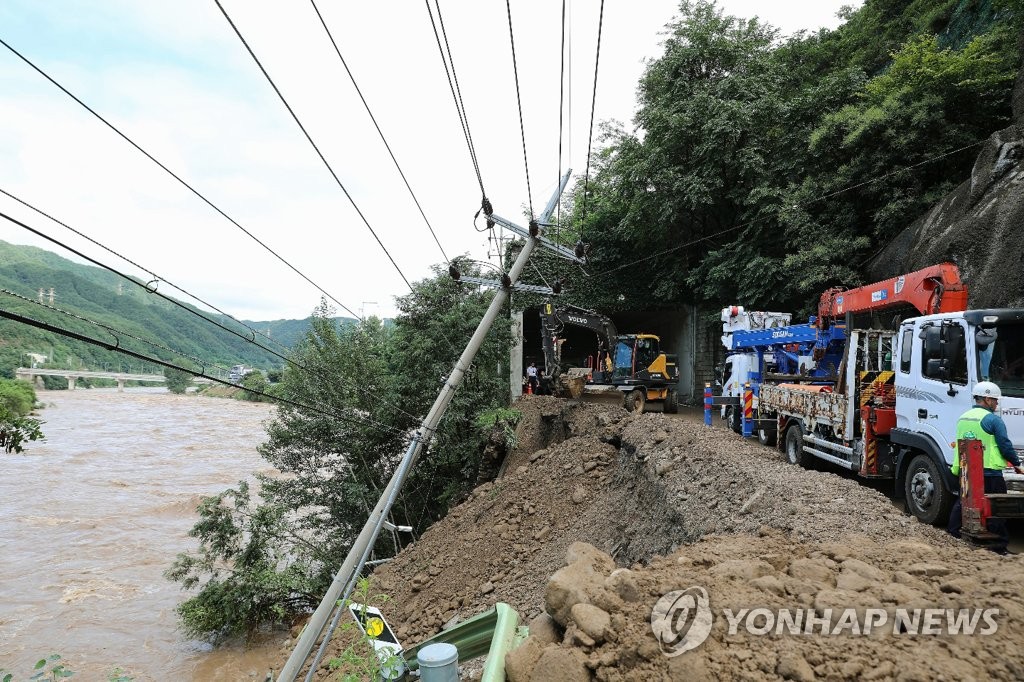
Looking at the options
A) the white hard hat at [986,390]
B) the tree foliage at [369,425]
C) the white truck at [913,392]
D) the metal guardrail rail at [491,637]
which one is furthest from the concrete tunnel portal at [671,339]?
the metal guardrail rail at [491,637]

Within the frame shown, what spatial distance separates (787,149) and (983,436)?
50.0 feet

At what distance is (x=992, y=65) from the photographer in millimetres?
14133

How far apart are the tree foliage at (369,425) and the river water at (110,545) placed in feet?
6.35

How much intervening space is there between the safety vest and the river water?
42.9 ft

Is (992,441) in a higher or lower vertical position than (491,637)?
higher

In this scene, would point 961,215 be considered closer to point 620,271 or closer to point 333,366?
point 620,271

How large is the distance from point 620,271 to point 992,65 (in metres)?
13.0

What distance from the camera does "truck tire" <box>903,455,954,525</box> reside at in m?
6.29

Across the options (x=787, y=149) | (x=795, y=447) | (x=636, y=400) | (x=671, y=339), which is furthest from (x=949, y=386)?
(x=671, y=339)

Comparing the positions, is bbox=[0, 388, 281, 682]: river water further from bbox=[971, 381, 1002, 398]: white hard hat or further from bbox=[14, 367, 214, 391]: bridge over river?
bbox=[14, 367, 214, 391]: bridge over river

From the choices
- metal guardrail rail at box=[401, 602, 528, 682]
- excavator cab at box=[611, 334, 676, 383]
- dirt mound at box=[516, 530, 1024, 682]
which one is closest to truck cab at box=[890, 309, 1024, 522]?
dirt mound at box=[516, 530, 1024, 682]

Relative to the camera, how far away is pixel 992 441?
212 inches

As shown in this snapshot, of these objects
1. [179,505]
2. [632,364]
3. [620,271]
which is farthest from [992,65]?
[179,505]

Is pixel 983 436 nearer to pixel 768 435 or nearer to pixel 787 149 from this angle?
pixel 768 435
